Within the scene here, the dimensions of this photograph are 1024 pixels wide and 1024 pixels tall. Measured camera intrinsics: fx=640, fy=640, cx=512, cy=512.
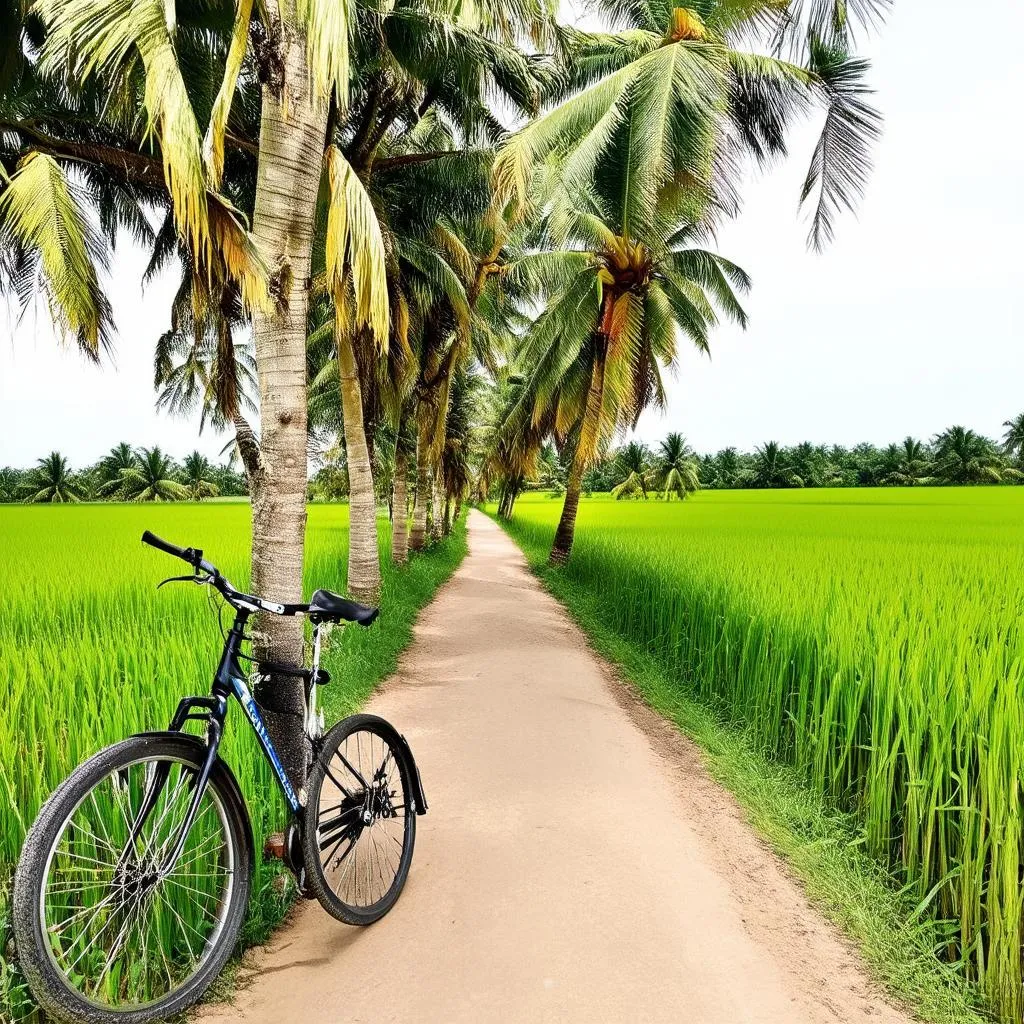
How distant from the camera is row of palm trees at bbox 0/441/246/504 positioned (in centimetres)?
4100

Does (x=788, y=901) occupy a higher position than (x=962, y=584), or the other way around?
(x=962, y=584)

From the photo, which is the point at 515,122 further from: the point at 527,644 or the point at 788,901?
the point at 788,901

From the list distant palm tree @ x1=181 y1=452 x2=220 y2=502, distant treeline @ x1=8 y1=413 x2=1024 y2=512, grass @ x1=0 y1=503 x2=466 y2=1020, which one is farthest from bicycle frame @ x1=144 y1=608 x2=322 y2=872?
distant palm tree @ x1=181 y1=452 x2=220 y2=502

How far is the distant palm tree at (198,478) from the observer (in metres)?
52.6

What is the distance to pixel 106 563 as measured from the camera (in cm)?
803

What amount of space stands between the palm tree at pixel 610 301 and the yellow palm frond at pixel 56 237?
603 cm

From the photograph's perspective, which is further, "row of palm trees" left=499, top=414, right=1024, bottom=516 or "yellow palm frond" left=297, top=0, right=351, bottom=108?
"row of palm trees" left=499, top=414, right=1024, bottom=516

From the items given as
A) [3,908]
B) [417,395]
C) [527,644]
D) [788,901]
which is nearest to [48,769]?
[3,908]

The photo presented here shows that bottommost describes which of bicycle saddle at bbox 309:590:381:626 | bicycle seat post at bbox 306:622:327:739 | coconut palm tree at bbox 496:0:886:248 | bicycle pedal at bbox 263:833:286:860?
bicycle pedal at bbox 263:833:286:860

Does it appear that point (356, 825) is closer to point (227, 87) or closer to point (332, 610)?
point (332, 610)

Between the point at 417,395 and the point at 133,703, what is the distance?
33.0ft

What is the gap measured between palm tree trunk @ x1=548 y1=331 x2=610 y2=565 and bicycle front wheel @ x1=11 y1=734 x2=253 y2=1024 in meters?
9.64

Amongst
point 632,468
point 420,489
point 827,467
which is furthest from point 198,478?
point 827,467

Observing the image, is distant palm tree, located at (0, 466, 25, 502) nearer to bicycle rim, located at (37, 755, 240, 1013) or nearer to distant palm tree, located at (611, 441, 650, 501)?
distant palm tree, located at (611, 441, 650, 501)
